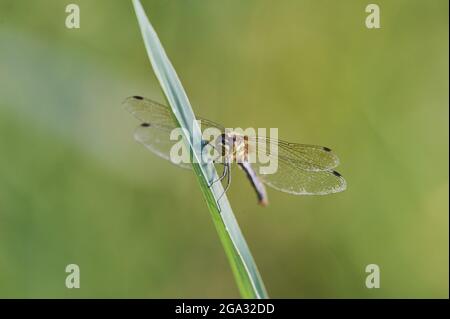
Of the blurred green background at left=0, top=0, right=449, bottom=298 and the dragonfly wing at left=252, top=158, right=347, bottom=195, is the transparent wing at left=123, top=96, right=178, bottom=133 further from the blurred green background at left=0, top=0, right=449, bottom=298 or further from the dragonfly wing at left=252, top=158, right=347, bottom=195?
the dragonfly wing at left=252, top=158, right=347, bottom=195

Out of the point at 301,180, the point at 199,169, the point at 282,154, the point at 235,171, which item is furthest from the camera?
the point at 235,171

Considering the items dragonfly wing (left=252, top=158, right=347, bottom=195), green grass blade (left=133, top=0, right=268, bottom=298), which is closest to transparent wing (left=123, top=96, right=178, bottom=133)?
dragonfly wing (left=252, top=158, right=347, bottom=195)

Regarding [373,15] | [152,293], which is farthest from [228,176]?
[373,15]

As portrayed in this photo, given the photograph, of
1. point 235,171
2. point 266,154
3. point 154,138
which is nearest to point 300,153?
point 266,154

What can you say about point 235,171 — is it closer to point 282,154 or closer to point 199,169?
point 282,154

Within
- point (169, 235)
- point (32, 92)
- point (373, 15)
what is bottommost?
point (169, 235)

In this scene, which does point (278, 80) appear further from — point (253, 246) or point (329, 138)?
point (253, 246)
